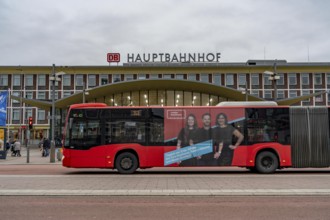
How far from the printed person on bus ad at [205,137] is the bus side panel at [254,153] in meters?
1.11

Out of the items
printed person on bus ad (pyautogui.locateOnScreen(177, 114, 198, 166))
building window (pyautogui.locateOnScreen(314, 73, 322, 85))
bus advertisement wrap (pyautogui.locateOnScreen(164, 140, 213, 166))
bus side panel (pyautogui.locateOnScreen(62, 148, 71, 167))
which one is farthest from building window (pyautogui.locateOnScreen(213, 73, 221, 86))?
bus side panel (pyautogui.locateOnScreen(62, 148, 71, 167))

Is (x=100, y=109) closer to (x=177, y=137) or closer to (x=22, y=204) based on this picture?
(x=177, y=137)

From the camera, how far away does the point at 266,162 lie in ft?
60.6

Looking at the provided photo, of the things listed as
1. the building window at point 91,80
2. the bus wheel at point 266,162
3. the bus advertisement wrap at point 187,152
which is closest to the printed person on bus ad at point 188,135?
the bus advertisement wrap at point 187,152

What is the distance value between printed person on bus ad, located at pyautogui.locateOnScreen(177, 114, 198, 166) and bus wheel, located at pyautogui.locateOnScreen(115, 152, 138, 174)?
2.14 m

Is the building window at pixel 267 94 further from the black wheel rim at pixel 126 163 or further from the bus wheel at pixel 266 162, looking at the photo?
the black wheel rim at pixel 126 163

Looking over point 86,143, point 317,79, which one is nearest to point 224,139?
point 86,143

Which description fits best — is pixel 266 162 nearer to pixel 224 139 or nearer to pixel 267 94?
pixel 224 139

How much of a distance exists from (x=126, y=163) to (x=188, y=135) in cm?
317

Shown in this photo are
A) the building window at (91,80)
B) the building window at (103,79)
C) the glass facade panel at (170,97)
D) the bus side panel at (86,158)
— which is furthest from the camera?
the building window at (91,80)

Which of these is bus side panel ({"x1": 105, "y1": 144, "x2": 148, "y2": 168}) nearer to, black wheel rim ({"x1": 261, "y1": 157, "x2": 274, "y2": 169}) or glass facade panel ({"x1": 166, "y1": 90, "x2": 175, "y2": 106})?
black wheel rim ({"x1": 261, "y1": 157, "x2": 274, "y2": 169})

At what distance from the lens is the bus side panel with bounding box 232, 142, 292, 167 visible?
18422 mm

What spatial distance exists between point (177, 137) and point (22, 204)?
9.90m

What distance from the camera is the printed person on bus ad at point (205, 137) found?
18.5m
